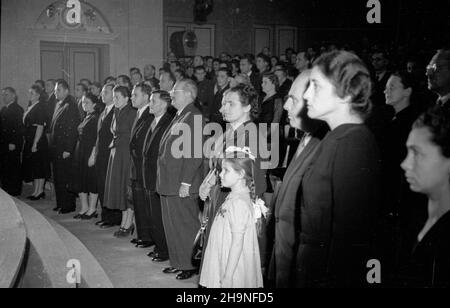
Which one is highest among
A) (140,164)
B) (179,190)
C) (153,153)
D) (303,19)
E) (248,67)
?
(303,19)

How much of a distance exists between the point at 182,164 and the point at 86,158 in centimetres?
225

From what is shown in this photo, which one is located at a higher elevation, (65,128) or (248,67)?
(248,67)

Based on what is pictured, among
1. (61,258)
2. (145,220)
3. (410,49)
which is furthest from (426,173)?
(410,49)

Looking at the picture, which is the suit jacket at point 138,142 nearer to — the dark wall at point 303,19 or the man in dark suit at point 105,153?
the man in dark suit at point 105,153

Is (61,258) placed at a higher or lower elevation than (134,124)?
lower

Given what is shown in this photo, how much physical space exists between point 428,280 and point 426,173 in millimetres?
393

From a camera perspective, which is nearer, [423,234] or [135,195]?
[423,234]

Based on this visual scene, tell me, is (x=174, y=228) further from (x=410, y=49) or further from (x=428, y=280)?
(x=410, y=49)

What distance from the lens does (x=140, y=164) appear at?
4.71 meters

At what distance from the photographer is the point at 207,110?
7621 mm

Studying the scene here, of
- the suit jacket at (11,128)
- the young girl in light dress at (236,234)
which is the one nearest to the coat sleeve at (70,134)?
the suit jacket at (11,128)

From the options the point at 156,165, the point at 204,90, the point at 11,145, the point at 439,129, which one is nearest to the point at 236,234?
the point at 439,129

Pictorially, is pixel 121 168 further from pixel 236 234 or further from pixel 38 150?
pixel 236 234

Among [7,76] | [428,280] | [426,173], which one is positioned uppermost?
[7,76]
